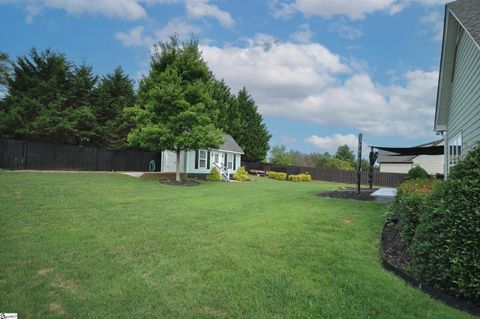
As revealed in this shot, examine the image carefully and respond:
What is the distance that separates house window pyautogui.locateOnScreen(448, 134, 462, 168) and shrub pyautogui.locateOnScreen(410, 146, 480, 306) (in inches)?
194

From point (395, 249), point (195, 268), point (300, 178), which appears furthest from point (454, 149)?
point (300, 178)

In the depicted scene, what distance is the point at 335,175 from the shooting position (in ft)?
101

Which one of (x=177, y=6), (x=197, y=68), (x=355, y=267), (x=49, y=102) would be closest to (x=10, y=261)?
(x=355, y=267)

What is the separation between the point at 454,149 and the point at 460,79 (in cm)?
207

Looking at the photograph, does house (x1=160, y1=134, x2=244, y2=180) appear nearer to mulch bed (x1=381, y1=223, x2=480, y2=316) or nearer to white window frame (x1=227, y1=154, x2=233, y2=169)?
white window frame (x1=227, y1=154, x2=233, y2=169)

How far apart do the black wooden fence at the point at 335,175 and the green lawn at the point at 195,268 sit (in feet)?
75.1

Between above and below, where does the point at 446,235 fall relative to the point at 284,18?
below

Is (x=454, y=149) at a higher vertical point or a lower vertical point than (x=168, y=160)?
higher

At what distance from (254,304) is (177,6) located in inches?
500

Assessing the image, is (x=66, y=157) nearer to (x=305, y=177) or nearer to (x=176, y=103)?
(x=176, y=103)

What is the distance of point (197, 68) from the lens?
A: 17.8m

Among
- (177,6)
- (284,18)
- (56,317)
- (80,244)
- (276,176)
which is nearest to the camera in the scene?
(56,317)

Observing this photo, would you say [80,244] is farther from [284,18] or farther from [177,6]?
[284,18]

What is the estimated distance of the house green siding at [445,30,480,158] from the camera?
6578mm
